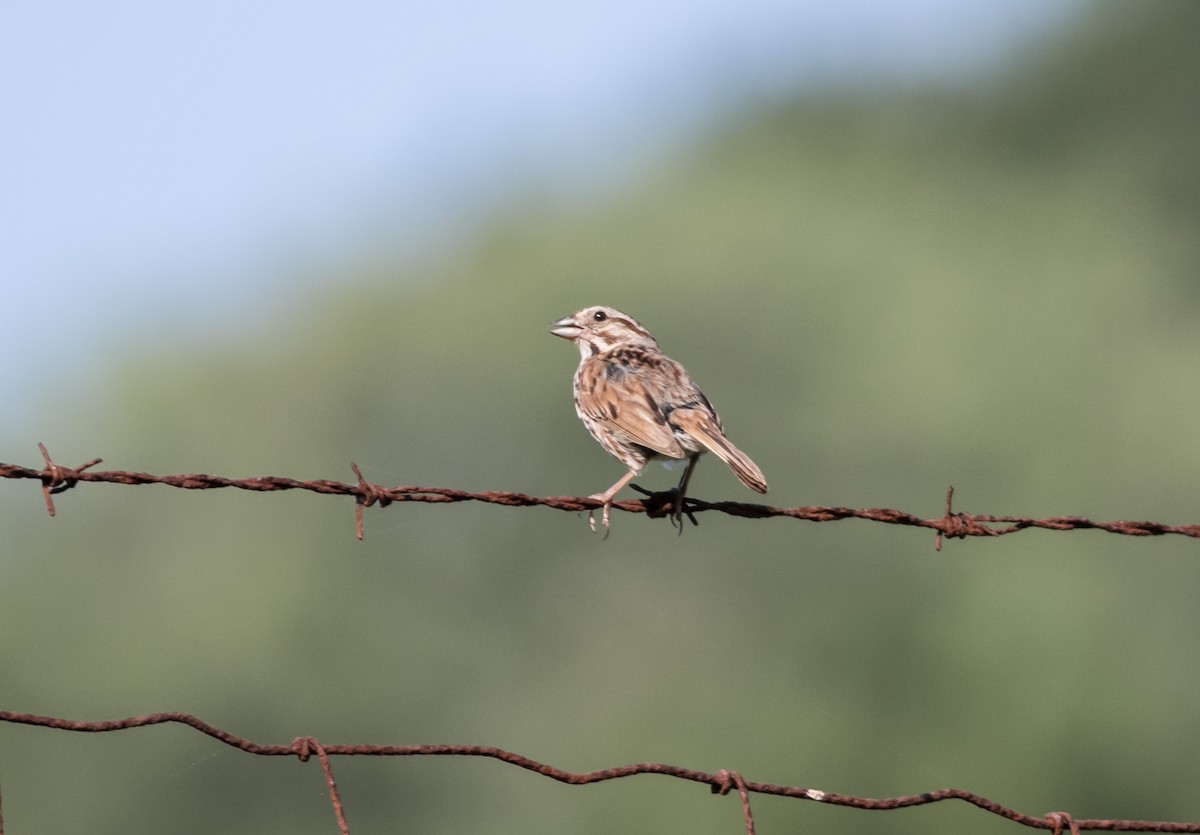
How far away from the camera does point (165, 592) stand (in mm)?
42406

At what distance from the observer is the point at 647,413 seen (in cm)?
894

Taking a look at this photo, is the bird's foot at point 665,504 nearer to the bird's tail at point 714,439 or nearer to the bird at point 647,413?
the bird at point 647,413

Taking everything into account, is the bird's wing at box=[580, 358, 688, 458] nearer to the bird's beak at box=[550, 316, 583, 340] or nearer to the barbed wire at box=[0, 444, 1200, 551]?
the bird's beak at box=[550, 316, 583, 340]

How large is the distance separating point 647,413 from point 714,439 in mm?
450

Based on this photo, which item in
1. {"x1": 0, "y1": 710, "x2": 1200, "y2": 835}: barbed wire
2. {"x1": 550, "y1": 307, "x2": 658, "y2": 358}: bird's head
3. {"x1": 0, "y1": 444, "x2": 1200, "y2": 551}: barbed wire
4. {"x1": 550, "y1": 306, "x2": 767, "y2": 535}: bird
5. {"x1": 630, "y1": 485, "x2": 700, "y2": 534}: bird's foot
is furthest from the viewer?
{"x1": 550, "y1": 307, "x2": 658, "y2": 358}: bird's head

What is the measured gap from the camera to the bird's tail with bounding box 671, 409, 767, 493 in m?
7.94

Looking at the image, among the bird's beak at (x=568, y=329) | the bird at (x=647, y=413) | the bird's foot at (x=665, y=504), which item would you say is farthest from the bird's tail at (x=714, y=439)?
the bird's beak at (x=568, y=329)

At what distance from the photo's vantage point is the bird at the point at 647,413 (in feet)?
28.5

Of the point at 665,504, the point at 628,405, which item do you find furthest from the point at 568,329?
the point at 665,504

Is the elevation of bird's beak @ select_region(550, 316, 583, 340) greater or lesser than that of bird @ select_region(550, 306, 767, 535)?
greater

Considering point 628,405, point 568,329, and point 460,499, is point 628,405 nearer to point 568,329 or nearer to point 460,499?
point 568,329

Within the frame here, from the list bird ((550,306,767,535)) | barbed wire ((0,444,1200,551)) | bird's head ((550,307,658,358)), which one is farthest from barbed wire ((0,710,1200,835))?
bird's head ((550,307,658,358))

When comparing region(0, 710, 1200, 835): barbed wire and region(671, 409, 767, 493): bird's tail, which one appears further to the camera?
region(671, 409, 767, 493): bird's tail

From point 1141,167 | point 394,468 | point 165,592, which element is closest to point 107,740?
point 165,592
